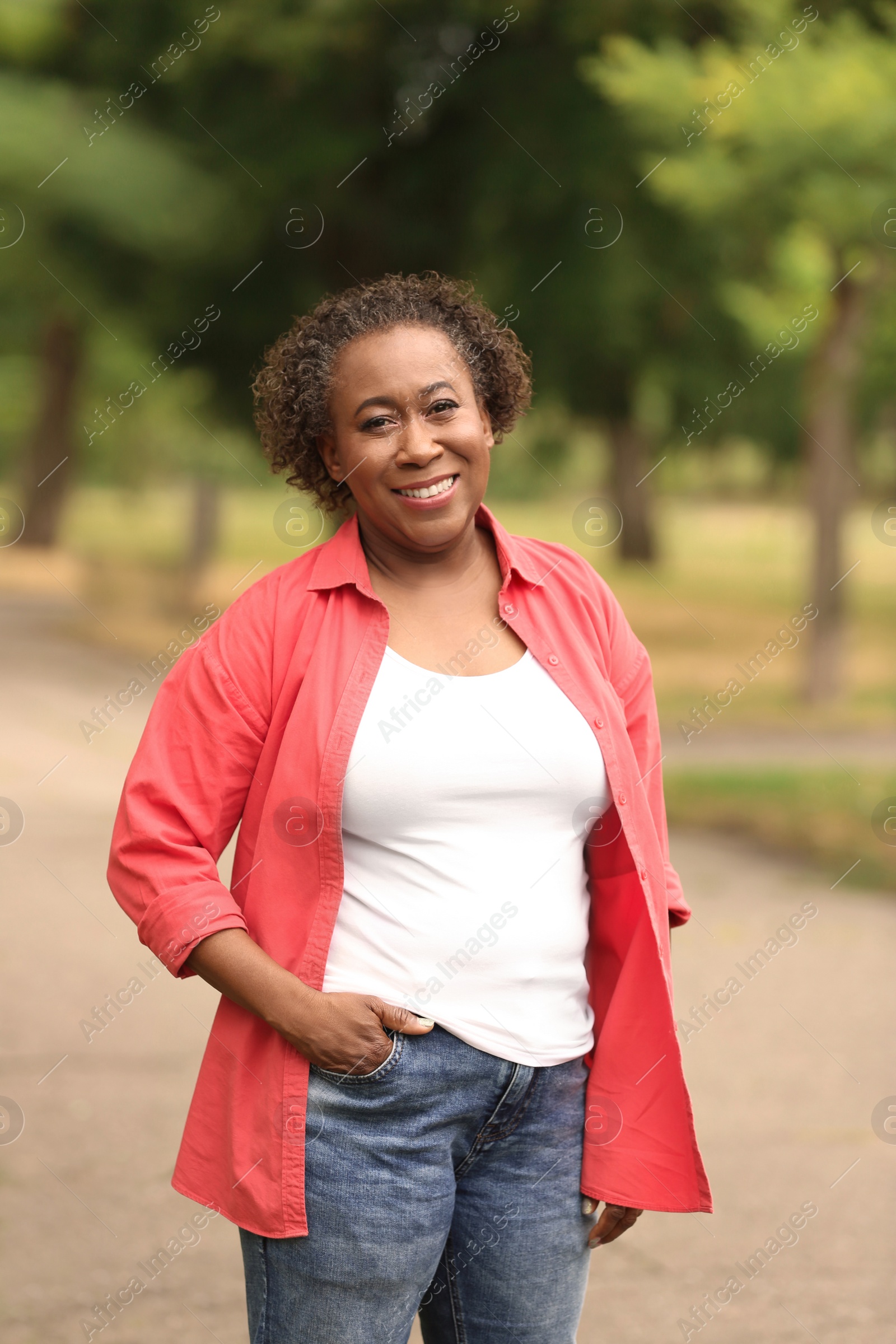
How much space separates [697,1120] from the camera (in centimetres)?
431

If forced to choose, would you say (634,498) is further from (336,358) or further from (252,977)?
(252,977)

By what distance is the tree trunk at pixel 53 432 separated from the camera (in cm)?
2534

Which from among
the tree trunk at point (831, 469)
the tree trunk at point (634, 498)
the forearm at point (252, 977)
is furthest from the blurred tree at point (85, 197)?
the forearm at point (252, 977)

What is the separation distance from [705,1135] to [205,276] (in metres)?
13.1

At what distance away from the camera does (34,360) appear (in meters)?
31.0

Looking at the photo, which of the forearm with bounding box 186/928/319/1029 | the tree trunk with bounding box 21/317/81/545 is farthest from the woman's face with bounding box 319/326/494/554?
the tree trunk with bounding box 21/317/81/545

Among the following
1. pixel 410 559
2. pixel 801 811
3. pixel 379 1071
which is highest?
pixel 410 559

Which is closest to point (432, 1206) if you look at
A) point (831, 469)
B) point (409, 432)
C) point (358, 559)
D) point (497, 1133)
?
point (497, 1133)

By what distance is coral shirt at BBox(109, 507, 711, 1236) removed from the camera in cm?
181

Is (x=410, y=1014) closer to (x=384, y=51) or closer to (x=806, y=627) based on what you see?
(x=806, y=627)

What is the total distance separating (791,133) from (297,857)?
21.8ft

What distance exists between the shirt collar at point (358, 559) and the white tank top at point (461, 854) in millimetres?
127

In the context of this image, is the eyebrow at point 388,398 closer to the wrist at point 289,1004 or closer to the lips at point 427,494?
the lips at point 427,494

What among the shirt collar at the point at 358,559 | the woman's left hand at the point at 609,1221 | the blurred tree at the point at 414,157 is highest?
the blurred tree at the point at 414,157
